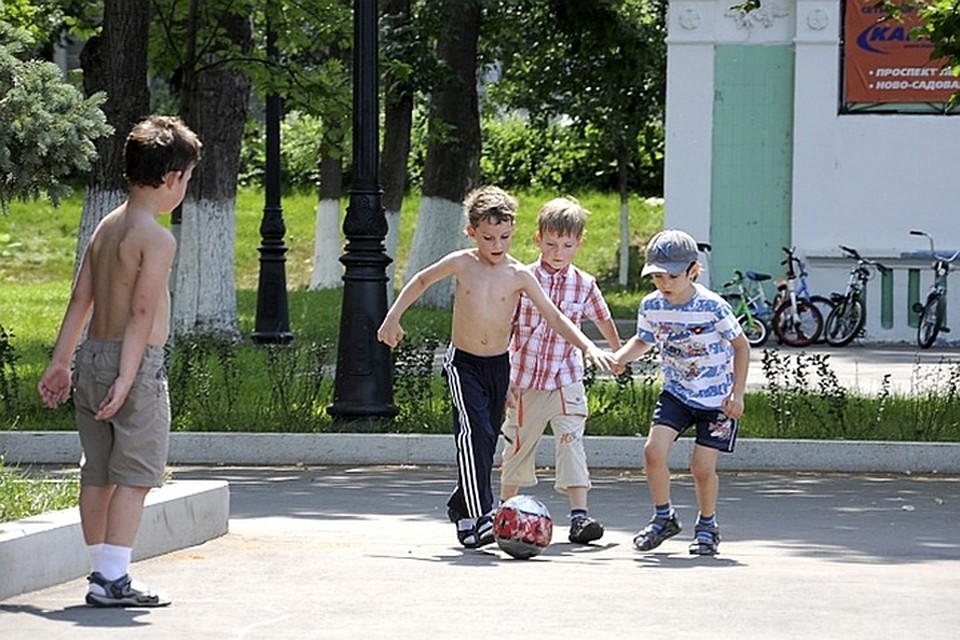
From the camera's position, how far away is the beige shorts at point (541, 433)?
9820mm

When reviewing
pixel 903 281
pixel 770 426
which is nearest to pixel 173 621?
pixel 770 426

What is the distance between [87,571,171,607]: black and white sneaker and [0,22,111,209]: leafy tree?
5.93m

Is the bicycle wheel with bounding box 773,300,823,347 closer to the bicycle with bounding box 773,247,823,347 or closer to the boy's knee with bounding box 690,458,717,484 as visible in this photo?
the bicycle with bounding box 773,247,823,347

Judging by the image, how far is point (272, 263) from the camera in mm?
24875

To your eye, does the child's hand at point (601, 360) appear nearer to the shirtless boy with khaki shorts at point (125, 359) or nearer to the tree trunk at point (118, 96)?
the shirtless boy with khaki shorts at point (125, 359)

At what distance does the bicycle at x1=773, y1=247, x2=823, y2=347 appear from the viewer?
26.3 metres

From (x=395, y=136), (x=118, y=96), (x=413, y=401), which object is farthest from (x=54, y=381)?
(x=395, y=136)

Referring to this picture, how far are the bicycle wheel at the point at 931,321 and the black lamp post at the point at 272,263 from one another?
8149 mm

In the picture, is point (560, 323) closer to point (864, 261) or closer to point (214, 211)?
point (214, 211)

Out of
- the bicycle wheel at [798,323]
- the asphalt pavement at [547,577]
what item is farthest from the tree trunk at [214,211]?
the asphalt pavement at [547,577]

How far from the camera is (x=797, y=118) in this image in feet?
88.7

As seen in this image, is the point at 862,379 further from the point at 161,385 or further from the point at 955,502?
the point at 161,385

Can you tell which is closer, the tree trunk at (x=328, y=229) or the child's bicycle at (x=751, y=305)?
the child's bicycle at (x=751, y=305)

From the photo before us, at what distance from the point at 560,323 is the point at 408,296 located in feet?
2.52
